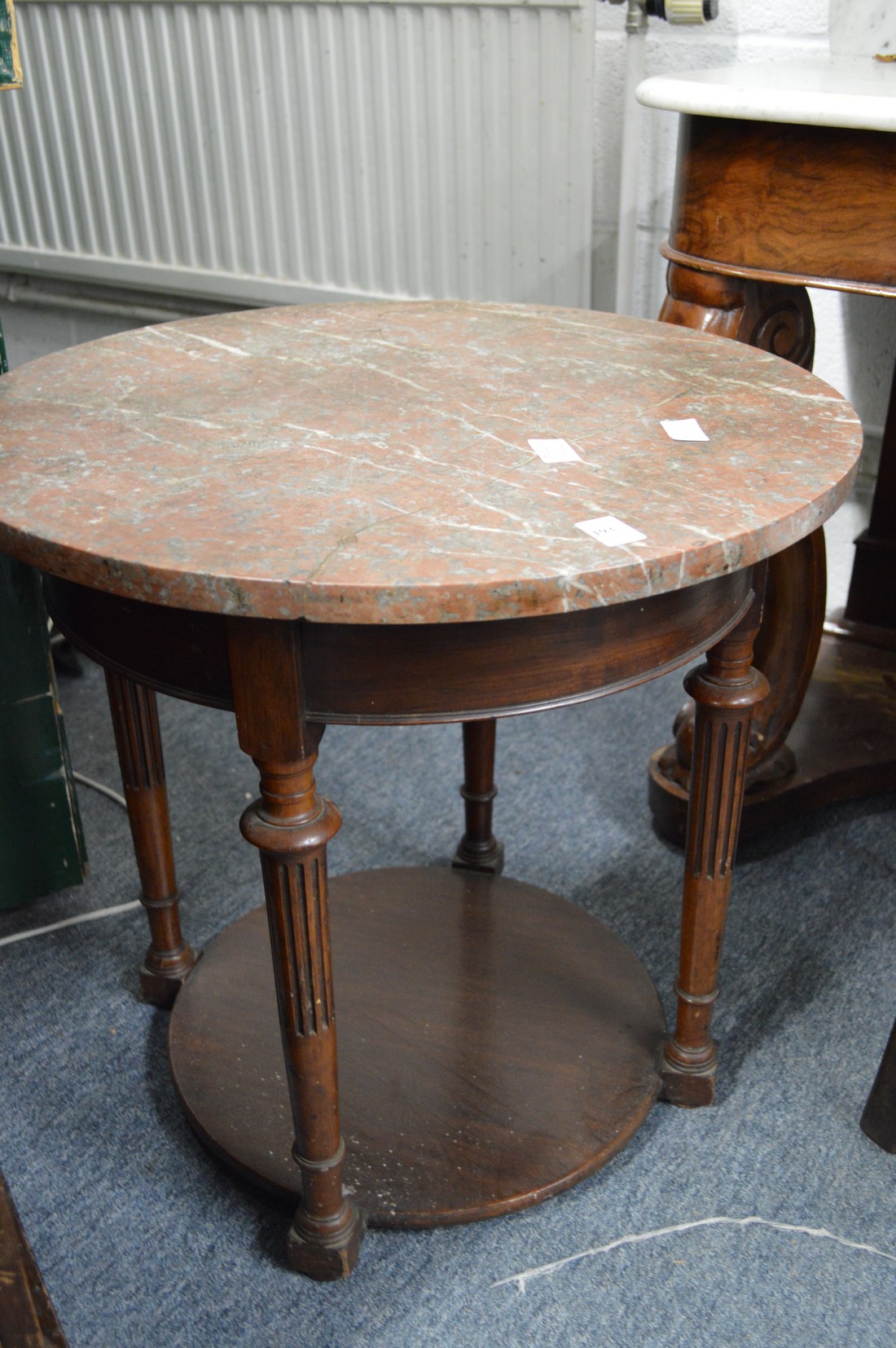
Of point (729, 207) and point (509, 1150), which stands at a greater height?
point (729, 207)

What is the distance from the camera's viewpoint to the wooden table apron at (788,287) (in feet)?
3.79

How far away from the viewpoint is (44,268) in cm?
288

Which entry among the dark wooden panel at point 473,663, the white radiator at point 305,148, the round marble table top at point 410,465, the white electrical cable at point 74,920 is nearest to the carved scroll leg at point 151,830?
the white electrical cable at point 74,920

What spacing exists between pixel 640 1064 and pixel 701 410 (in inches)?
25.1

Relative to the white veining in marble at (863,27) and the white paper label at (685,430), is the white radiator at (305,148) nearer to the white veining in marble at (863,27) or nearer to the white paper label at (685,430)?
the white veining in marble at (863,27)

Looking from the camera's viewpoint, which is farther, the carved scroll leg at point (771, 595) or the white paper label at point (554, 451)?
the carved scroll leg at point (771, 595)

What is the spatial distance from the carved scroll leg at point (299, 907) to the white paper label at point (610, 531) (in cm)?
20

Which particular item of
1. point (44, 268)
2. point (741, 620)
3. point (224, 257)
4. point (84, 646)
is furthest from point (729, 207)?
point (44, 268)

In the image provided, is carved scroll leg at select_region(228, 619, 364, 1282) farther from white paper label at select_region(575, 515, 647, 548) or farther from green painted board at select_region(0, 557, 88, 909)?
green painted board at select_region(0, 557, 88, 909)

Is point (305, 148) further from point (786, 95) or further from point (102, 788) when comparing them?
point (786, 95)

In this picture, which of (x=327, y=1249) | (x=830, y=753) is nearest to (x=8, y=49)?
(x=327, y=1249)

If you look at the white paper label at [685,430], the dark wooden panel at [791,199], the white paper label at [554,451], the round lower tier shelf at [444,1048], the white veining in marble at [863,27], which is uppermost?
the white veining in marble at [863,27]

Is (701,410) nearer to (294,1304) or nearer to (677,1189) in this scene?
(677,1189)

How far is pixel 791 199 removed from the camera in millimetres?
1187
